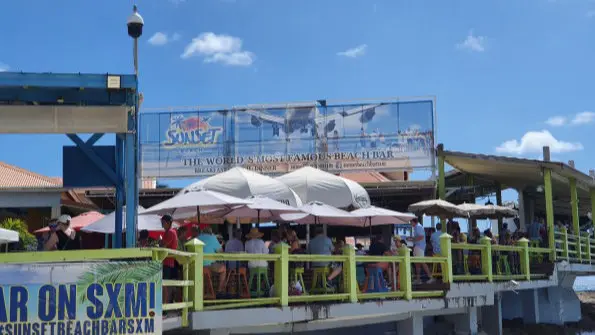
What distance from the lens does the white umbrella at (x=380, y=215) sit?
43.4ft

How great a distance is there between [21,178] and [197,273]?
20097 mm

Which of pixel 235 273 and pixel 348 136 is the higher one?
pixel 348 136

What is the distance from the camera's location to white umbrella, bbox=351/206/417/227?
1324 cm

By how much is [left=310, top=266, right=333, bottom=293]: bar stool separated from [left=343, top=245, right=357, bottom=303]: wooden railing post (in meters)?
0.29

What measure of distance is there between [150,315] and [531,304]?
49.6 feet

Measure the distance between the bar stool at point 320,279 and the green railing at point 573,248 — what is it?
992 cm

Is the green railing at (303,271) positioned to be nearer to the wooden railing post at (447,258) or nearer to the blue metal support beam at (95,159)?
the wooden railing post at (447,258)

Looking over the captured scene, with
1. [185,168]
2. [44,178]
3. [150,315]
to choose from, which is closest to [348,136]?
[185,168]

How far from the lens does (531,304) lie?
63.6 ft

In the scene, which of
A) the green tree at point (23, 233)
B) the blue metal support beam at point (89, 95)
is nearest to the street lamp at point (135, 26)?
the blue metal support beam at point (89, 95)

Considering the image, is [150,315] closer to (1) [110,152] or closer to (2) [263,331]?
(2) [263,331]

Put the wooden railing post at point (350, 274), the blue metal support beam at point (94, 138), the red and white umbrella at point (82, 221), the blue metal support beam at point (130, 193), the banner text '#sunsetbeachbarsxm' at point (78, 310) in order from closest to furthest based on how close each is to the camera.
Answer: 1. the banner text '#sunsetbeachbarsxm' at point (78, 310)
2. the blue metal support beam at point (130, 193)
3. the blue metal support beam at point (94, 138)
4. the wooden railing post at point (350, 274)
5. the red and white umbrella at point (82, 221)

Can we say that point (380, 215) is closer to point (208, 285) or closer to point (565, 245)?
point (208, 285)

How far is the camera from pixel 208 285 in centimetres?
940
